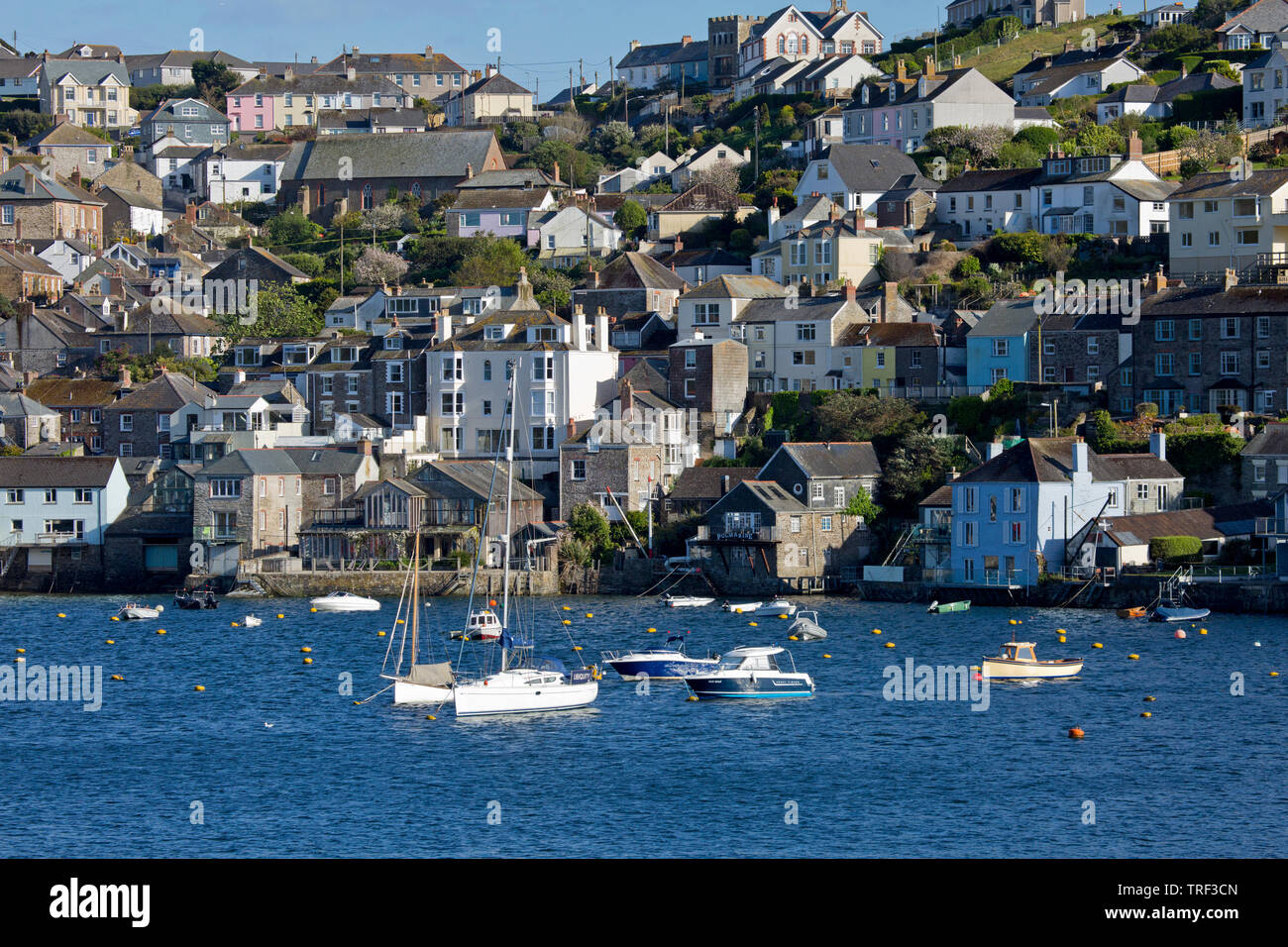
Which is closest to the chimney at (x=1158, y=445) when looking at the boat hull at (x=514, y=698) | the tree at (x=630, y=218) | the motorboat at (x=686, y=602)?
the motorboat at (x=686, y=602)

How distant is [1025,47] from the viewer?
144m

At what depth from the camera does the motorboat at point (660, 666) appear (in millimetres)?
55750

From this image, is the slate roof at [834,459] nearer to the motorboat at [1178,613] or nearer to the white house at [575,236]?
the motorboat at [1178,613]

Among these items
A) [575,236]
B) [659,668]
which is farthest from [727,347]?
[659,668]

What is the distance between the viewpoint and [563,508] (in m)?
85.8

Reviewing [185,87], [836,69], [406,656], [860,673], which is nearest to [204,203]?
[185,87]

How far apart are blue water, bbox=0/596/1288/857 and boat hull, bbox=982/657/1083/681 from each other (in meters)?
0.50

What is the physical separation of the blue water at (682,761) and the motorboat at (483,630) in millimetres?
2419

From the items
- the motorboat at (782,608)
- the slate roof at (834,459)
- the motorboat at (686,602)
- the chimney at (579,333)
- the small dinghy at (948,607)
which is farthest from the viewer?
the chimney at (579,333)

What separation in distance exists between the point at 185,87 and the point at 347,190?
5221 centimetres

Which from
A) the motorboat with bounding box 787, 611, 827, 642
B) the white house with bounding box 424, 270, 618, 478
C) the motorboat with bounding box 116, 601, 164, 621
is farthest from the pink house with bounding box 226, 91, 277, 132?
the motorboat with bounding box 787, 611, 827, 642

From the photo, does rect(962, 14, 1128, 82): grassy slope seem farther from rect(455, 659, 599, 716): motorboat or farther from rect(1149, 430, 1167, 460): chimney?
rect(455, 659, 599, 716): motorboat

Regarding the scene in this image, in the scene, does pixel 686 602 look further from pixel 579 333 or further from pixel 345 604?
pixel 579 333
